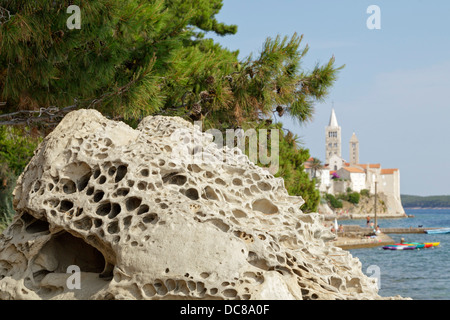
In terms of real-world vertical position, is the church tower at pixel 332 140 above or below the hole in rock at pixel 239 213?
above

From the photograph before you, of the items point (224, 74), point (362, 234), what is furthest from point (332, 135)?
point (224, 74)

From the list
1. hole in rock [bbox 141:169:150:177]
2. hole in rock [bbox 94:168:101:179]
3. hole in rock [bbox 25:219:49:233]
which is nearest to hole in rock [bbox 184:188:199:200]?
hole in rock [bbox 141:169:150:177]

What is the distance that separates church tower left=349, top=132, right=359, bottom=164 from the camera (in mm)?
123938

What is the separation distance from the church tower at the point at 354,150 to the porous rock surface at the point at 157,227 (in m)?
123

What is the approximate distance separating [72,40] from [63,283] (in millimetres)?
4158

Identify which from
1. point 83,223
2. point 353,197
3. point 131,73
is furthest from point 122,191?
point 353,197

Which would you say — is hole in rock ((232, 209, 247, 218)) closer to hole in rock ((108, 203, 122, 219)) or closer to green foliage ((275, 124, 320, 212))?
hole in rock ((108, 203, 122, 219))

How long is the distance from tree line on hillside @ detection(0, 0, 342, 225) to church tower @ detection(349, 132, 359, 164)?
118m

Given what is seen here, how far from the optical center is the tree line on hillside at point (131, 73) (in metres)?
7.00

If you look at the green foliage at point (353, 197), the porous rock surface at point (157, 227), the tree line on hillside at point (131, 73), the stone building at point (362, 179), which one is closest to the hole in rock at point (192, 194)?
the porous rock surface at point (157, 227)

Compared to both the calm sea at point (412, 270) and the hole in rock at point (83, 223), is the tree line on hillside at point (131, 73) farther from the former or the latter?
the calm sea at point (412, 270)
